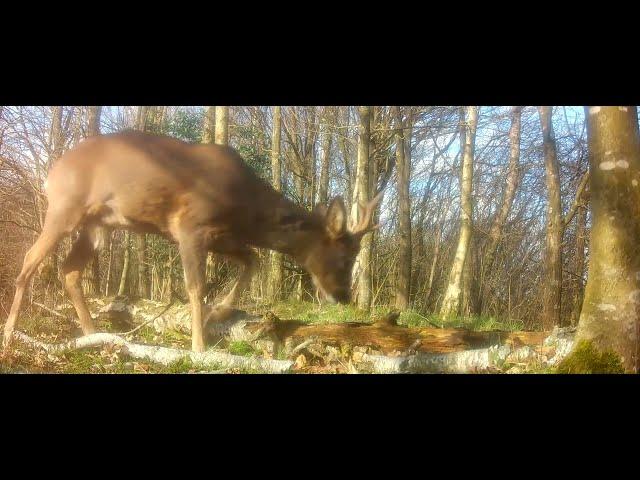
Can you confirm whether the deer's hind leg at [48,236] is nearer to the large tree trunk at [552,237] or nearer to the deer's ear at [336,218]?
the deer's ear at [336,218]

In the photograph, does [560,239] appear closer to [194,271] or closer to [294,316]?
[294,316]

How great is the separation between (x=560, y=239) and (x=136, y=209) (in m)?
4.12

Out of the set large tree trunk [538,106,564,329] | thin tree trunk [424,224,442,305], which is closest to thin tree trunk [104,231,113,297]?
thin tree trunk [424,224,442,305]

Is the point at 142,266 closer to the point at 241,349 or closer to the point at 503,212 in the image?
the point at 241,349

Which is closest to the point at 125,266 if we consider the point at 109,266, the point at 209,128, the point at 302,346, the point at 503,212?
the point at 109,266

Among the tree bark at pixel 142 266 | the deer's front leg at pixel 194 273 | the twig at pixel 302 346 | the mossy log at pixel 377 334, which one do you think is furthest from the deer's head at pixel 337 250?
the tree bark at pixel 142 266

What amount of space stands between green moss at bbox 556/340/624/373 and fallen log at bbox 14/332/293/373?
7.64 feet

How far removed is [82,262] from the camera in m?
5.06

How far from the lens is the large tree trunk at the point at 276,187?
5242 millimetres

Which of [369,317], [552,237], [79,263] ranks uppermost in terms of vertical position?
[552,237]

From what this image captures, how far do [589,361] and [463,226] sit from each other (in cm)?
163

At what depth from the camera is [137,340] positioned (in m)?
4.95

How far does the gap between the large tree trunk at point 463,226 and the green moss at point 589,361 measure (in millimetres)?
1100
